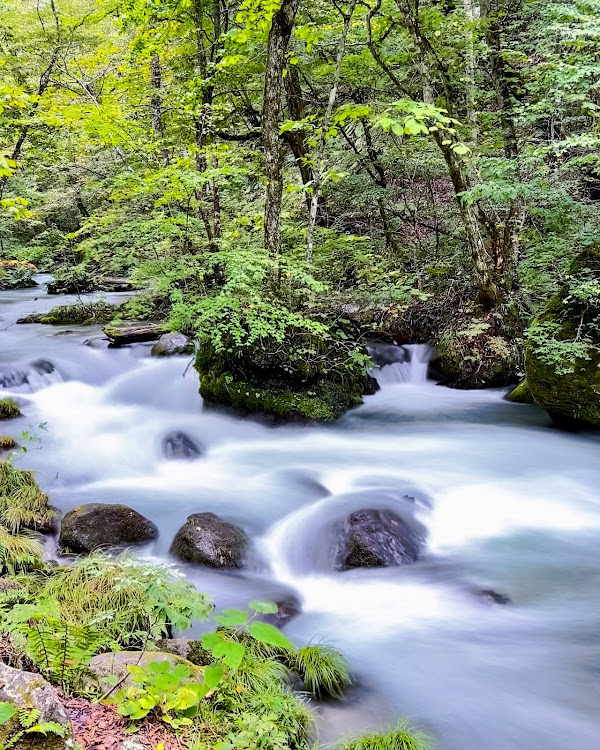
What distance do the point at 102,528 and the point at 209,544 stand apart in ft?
3.45

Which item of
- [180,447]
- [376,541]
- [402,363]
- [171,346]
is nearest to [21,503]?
[180,447]

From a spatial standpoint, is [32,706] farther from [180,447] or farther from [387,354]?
[387,354]

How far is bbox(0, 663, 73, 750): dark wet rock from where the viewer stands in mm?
1832

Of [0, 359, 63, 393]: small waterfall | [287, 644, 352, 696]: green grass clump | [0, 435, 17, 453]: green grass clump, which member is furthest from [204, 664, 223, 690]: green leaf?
[0, 359, 63, 393]: small waterfall

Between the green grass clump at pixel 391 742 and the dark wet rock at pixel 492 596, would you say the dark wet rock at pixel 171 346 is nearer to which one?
the dark wet rock at pixel 492 596

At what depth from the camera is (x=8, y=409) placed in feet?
27.0

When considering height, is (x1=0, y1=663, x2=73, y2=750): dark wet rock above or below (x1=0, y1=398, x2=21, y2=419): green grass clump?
above

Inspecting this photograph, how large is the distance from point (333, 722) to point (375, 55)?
8693mm

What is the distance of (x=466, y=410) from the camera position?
8883 mm

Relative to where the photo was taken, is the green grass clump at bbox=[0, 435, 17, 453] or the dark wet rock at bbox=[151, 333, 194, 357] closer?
the green grass clump at bbox=[0, 435, 17, 453]

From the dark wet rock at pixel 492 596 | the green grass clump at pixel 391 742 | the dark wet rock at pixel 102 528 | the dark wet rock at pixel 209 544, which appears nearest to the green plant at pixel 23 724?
the green grass clump at pixel 391 742

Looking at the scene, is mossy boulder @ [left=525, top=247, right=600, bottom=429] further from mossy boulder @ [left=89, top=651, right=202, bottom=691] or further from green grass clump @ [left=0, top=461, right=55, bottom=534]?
green grass clump @ [left=0, top=461, right=55, bottom=534]

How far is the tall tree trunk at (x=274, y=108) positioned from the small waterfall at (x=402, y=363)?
3.50 m

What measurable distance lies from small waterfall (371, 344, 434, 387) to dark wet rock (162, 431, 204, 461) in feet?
12.6
